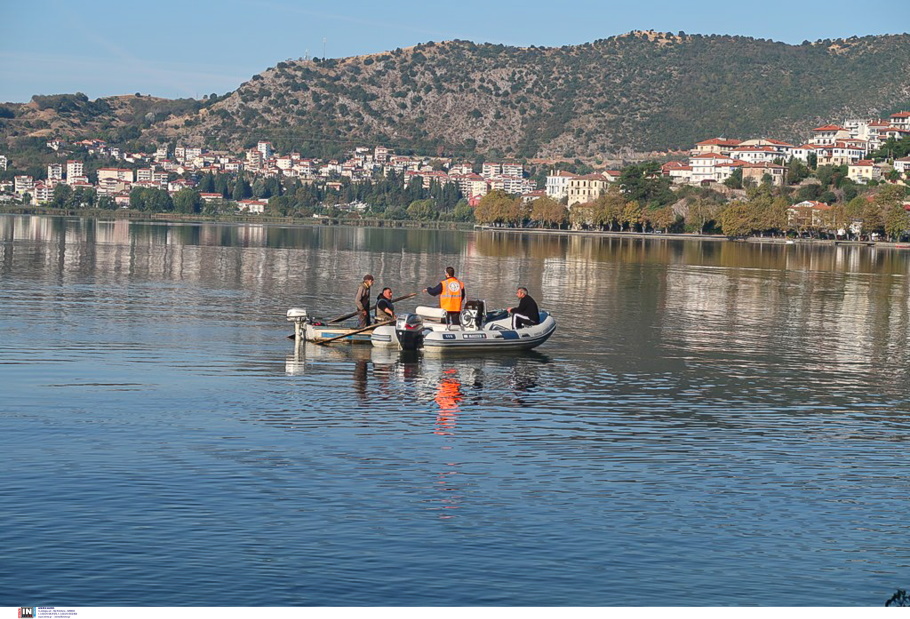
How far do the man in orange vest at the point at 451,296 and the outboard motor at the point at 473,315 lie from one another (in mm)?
171

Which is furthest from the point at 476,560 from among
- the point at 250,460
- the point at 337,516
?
the point at 250,460

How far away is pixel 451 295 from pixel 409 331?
1.99 m

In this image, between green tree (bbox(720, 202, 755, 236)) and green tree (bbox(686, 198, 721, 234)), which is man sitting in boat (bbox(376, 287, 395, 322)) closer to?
green tree (bbox(720, 202, 755, 236))

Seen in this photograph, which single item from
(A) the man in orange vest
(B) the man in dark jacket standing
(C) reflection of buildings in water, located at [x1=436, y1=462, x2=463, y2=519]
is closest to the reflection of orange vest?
(A) the man in orange vest

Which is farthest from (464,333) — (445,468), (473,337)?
(445,468)

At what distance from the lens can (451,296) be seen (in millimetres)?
32125

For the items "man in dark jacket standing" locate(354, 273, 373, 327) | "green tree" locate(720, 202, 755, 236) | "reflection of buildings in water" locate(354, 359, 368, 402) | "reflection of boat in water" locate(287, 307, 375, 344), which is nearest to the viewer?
"reflection of buildings in water" locate(354, 359, 368, 402)

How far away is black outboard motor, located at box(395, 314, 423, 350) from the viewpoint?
30719 mm

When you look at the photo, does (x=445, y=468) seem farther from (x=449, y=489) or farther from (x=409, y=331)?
(x=409, y=331)

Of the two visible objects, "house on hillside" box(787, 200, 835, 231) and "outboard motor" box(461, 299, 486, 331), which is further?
"house on hillside" box(787, 200, 835, 231)

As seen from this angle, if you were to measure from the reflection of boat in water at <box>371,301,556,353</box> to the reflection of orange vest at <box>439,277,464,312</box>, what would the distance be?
0.27 meters

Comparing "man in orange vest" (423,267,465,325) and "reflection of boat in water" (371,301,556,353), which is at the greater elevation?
"man in orange vest" (423,267,465,325)

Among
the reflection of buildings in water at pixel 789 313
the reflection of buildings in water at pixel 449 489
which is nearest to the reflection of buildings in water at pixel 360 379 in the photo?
the reflection of buildings in water at pixel 449 489

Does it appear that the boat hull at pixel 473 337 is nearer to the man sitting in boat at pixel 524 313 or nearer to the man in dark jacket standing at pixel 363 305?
the man sitting in boat at pixel 524 313
